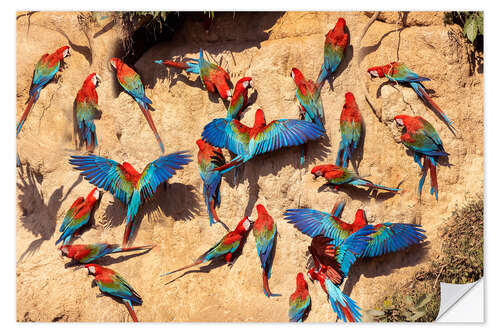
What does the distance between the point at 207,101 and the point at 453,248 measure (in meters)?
1.84

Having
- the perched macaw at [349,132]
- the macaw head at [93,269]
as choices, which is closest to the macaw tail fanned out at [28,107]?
the macaw head at [93,269]

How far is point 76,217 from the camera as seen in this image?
162 inches

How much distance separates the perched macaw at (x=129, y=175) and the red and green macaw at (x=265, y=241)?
0.61m

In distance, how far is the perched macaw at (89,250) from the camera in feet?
13.4

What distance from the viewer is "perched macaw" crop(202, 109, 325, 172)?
3988 millimetres

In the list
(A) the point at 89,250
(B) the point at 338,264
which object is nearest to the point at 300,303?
(B) the point at 338,264

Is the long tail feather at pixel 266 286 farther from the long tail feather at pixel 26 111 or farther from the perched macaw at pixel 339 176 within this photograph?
the long tail feather at pixel 26 111

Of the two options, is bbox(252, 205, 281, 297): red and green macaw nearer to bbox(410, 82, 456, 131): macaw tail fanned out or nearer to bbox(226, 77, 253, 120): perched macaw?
bbox(226, 77, 253, 120): perched macaw

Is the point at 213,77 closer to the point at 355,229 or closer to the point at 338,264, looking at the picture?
the point at 355,229

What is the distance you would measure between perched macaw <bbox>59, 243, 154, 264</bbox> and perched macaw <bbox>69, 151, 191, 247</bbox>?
9.5 inches

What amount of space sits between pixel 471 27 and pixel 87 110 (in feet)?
8.32

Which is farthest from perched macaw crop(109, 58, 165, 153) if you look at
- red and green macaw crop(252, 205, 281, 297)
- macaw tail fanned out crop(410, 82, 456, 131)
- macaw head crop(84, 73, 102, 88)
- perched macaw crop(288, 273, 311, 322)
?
macaw tail fanned out crop(410, 82, 456, 131)

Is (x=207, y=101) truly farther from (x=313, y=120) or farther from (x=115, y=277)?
(x=115, y=277)

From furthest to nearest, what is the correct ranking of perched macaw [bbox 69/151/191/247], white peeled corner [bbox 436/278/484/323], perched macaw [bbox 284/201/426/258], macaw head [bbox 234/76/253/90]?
1. macaw head [bbox 234/76/253/90]
2. perched macaw [bbox 69/151/191/247]
3. perched macaw [bbox 284/201/426/258]
4. white peeled corner [bbox 436/278/484/323]
